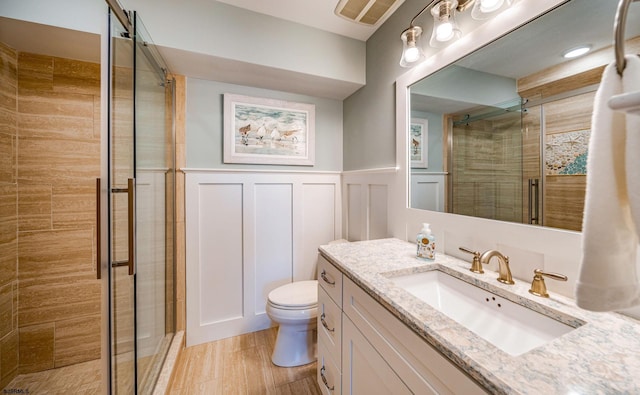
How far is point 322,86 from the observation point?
6.30 feet

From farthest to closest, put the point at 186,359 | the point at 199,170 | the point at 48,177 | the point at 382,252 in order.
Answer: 1. the point at 199,170
2. the point at 186,359
3. the point at 48,177
4. the point at 382,252

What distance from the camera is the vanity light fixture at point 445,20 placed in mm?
954

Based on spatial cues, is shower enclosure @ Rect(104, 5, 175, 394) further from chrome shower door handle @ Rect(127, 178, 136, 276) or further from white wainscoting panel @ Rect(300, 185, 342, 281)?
white wainscoting panel @ Rect(300, 185, 342, 281)

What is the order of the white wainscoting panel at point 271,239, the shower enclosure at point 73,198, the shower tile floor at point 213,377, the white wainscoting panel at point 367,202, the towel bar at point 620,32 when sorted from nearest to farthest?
the towel bar at point 620,32, the shower enclosure at point 73,198, the shower tile floor at point 213,377, the white wainscoting panel at point 367,202, the white wainscoting panel at point 271,239

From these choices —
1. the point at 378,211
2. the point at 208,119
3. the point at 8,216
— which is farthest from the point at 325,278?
the point at 8,216

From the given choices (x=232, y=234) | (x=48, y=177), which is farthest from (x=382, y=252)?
(x=48, y=177)

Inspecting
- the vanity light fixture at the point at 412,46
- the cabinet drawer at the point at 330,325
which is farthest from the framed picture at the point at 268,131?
the cabinet drawer at the point at 330,325

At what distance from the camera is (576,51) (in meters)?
A: 0.77

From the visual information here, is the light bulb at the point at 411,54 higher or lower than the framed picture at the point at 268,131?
higher

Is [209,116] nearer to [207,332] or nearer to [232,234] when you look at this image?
[232,234]

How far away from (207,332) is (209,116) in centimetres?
165

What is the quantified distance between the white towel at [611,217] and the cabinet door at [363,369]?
20.4 inches

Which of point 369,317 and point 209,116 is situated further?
point 209,116

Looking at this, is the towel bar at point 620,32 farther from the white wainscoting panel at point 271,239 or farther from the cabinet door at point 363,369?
the white wainscoting panel at point 271,239
